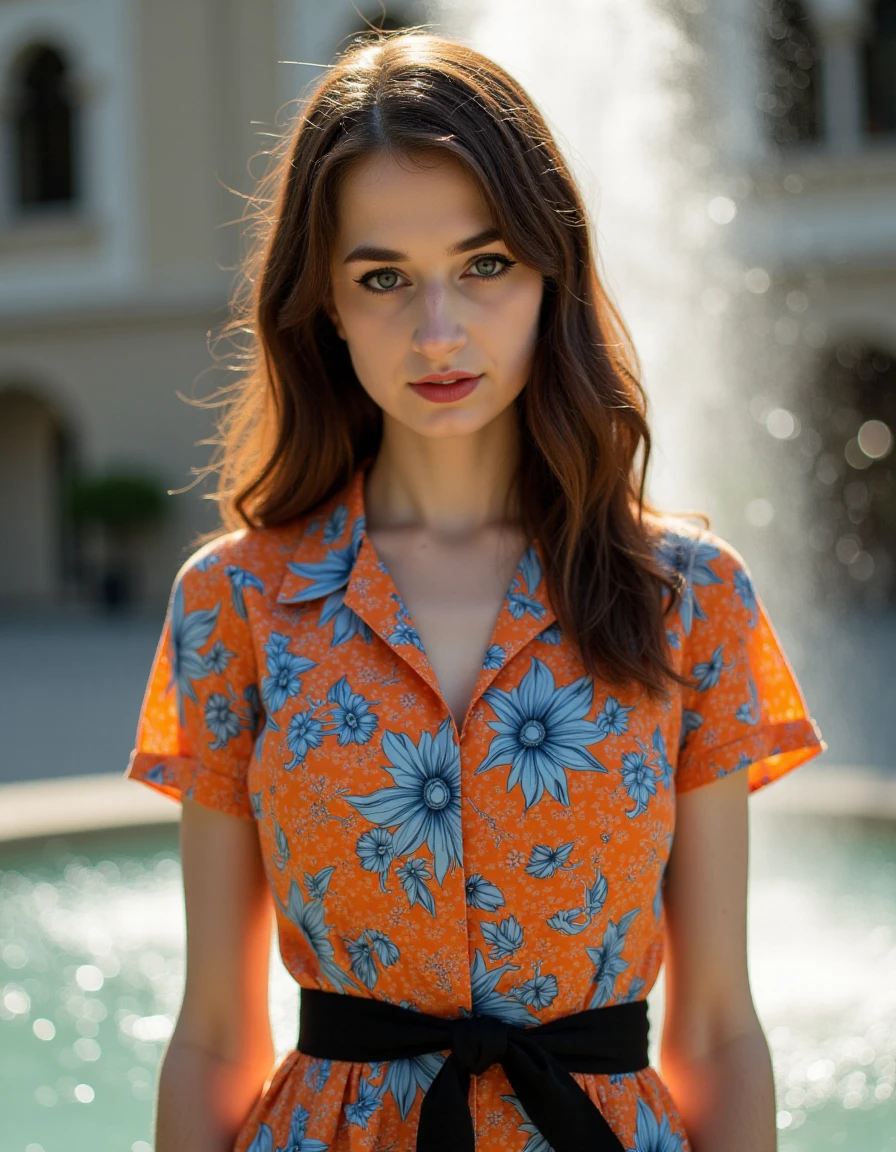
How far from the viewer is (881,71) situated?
13719mm

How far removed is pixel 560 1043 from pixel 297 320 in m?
0.85

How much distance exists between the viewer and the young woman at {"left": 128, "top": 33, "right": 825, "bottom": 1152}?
148cm

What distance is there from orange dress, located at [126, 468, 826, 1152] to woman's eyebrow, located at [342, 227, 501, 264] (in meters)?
0.36

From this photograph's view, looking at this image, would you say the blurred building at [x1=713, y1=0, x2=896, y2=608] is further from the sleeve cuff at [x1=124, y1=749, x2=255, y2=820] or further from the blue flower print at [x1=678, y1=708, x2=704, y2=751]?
the sleeve cuff at [x1=124, y1=749, x2=255, y2=820]

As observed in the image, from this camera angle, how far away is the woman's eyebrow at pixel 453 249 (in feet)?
5.03

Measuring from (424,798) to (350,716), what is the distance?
4.7 inches

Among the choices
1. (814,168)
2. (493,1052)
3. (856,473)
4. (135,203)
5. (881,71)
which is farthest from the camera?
(856,473)

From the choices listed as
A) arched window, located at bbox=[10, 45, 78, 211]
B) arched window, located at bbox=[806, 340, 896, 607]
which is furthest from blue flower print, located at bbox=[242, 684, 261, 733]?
arched window, located at bbox=[10, 45, 78, 211]

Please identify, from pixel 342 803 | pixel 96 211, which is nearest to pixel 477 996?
pixel 342 803

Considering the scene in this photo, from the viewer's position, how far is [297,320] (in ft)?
5.53

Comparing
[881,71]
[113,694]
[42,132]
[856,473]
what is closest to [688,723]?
[113,694]

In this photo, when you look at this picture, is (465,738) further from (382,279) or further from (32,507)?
(32,507)

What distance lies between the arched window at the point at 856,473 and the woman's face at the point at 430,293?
527 inches

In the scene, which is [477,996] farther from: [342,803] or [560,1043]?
[342,803]
